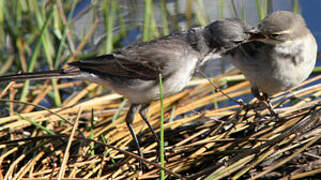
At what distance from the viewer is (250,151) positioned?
3.15 m

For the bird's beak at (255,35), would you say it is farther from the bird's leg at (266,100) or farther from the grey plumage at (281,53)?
the bird's leg at (266,100)

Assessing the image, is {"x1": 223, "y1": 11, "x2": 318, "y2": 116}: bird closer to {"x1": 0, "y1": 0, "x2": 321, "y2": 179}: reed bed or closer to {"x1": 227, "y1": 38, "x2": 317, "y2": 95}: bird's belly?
{"x1": 227, "y1": 38, "x2": 317, "y2": 95}: bird's belly

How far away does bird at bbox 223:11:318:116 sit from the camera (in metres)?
3.95

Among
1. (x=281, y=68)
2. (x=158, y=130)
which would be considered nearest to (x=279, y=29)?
(x=281, y=68)

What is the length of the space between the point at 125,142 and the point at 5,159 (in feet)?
3.46

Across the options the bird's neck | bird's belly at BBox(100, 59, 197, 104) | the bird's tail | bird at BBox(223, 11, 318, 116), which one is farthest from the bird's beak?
the bird's tail

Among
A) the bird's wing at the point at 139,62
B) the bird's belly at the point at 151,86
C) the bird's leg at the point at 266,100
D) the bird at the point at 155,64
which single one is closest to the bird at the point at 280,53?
the bird's leg at the point at 266,100

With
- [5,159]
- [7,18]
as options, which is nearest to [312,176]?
[5,159]

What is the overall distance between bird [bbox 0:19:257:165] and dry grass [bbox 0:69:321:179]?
30 cm

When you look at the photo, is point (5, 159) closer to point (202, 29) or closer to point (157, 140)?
point (157, 140)

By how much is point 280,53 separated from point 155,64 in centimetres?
111

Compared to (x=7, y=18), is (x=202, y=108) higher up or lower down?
lower down

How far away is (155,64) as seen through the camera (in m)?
3.99

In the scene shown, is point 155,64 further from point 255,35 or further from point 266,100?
point 266,100
